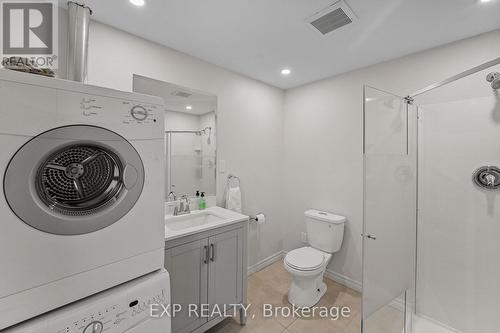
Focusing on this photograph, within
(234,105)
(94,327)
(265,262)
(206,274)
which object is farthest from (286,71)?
(94,327)

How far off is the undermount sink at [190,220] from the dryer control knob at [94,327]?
91 cm

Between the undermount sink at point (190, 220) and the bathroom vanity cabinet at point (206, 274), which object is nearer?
the bathroom vanity cabinet at point (206, 274)

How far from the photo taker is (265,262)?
2719 mm

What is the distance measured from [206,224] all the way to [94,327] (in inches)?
33.4

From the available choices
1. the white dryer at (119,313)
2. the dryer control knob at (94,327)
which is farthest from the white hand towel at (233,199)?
the dryer control knob at (94,327)

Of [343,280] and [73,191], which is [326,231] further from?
[73,191]

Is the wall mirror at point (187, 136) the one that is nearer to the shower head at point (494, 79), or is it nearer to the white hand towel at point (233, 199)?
the white hand towel at point (233, 199)

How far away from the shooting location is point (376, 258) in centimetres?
154

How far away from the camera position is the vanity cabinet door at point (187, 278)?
138cm

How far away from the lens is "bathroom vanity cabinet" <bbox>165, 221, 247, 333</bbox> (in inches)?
55.2

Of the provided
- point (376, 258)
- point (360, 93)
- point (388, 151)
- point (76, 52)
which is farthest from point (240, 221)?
point (360, 93)

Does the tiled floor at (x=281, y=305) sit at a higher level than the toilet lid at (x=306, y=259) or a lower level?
lower

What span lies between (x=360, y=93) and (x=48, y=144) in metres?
2.53

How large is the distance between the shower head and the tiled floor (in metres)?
2.13
